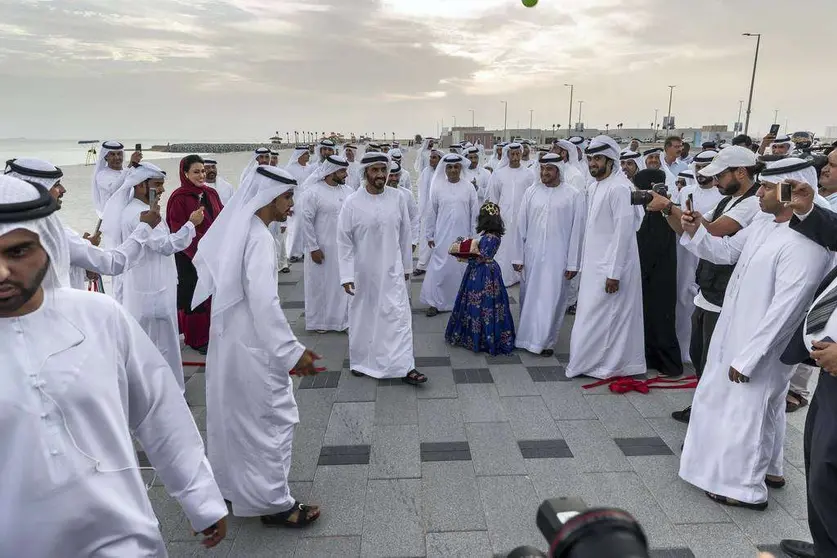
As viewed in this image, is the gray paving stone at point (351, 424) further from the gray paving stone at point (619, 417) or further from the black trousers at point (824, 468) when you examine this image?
the black trousers at point (824, 468)

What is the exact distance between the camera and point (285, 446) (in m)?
2.82

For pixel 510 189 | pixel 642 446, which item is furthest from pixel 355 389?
pixel 510 189

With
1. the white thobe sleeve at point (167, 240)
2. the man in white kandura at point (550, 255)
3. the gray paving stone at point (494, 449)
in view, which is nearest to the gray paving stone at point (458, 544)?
the gray paving stone at point (494, 449)

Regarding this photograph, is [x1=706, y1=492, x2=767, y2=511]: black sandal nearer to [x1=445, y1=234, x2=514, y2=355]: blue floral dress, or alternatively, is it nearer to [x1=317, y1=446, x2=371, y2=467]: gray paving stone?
[x1=317, y1=446, x2=371, y2=467]: gray paving stone

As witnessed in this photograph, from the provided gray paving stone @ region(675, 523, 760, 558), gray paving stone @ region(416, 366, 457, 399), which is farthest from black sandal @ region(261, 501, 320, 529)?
gray paving stone @ region(675, 523, 760, 558)

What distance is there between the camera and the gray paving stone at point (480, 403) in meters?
3.97

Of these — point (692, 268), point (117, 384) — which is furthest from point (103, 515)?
point (692, 268)

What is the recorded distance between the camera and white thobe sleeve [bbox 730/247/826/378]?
2.64m

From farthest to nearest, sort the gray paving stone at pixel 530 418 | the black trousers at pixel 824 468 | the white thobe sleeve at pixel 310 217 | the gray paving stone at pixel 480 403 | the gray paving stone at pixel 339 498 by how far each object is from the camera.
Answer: the white thobe sleeve at pixel 310 217 → the gray paving stone at pixel 480 403 → the gray paving stone at pixel 530 418 → the gray paving stone at pixel 339 498 → the black trousers at pixel 824 468

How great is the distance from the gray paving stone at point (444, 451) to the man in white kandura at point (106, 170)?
5.49 meters

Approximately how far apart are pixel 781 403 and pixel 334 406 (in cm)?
299

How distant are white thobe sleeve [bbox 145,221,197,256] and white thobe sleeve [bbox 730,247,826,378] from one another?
3.67 metres

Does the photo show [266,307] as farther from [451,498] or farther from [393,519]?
[451,498]

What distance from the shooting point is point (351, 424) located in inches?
154
